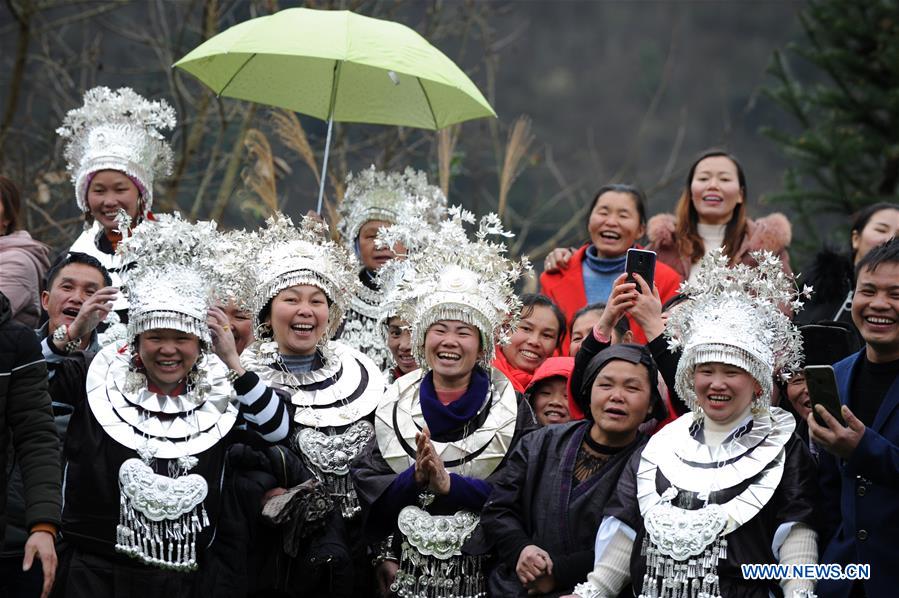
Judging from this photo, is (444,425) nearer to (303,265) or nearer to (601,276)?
(303,265)

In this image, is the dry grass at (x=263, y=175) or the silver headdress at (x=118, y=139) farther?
the dry grass at (x=263, y=175)

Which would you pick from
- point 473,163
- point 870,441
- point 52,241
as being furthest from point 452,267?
point 473,163

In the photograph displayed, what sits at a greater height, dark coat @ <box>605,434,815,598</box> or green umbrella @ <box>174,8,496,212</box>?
green umbrella @ <box>174,8,496,212</box>

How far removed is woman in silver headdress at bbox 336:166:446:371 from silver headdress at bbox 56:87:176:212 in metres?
1.09

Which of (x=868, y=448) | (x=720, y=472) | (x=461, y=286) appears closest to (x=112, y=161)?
(x=461, y=286)

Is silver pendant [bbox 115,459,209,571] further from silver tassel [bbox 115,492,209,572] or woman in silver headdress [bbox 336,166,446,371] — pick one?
woman in silver headdress [bbox 336,166,446,371]

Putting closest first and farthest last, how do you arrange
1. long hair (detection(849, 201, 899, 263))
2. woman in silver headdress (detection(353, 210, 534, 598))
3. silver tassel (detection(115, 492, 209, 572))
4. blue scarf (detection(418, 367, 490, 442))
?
silver tassel (detection(115, 492, 209, 572))
woman in silver headdress (detection(353, 210, 534, 598))
blue scarf (detection(418, 367, 490, 442))
long hair (detection(849, 201, 899, 263))

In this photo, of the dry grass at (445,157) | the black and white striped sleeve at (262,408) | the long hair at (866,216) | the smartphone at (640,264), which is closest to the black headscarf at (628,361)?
the smartphone at (640,264)

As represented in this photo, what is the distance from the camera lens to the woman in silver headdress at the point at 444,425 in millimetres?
5367

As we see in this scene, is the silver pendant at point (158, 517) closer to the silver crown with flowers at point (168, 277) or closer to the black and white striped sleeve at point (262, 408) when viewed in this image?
the black and white striped sleeve at point (262, 408)

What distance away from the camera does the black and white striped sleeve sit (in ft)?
17.3

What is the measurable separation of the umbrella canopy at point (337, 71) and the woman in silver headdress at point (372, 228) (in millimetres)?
463

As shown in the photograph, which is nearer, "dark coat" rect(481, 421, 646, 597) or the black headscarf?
"dark coat" rect(481, 421, 646, 597)

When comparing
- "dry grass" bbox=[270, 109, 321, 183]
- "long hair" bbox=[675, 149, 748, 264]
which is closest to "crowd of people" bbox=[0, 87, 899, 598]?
"long hair" bbox=[675, 149, 748, 264]
